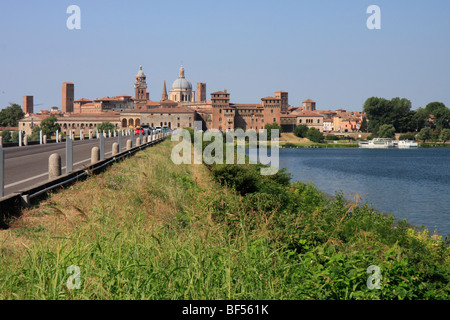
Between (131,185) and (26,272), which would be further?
(131,185)

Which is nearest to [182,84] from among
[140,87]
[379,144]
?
[140,87]

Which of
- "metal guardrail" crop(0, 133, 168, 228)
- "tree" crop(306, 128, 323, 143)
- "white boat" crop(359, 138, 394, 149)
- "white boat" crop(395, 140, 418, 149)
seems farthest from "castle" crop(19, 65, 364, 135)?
"metal guardrail" crop(0, 133, 168, 228)

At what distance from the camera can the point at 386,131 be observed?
11469cm

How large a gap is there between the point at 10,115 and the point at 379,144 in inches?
3092

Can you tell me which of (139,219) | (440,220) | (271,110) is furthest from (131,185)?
(271,110)

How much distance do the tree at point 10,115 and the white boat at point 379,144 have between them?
74.5m

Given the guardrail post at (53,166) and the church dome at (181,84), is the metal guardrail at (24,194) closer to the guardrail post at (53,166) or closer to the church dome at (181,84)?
the guardrail post at (53,166)

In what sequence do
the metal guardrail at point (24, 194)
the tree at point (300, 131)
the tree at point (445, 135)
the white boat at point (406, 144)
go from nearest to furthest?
the metal guardrail at point (24, 194)
the white boat at point (406, 144)
the tree at point (445, 135)
the tree at point (300, 131)

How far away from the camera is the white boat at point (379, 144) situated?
108 meters

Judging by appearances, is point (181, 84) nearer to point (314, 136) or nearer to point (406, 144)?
point (314, 136)

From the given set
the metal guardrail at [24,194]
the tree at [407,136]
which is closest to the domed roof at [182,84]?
the tree at [407,136]

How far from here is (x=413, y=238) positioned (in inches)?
466
